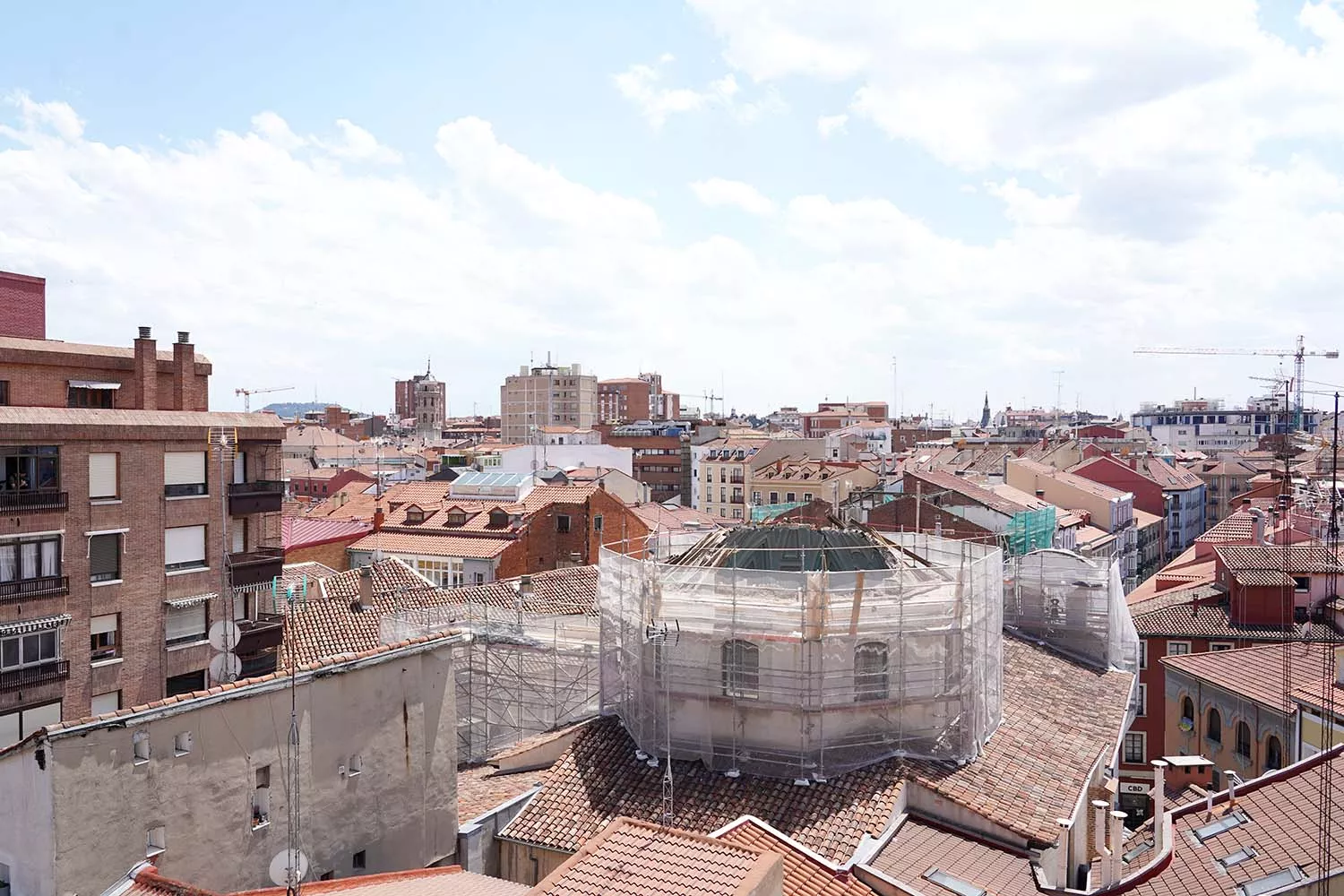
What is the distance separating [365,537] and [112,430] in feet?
77.9

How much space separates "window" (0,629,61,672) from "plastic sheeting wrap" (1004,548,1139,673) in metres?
22.9

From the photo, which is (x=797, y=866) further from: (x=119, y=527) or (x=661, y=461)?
(x=661, y=461)

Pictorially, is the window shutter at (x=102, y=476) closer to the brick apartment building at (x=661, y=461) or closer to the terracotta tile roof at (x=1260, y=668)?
the terracotta tile roof at (x=1260, y=668)

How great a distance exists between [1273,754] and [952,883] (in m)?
15.4

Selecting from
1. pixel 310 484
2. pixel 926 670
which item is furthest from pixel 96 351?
pixel 310 484

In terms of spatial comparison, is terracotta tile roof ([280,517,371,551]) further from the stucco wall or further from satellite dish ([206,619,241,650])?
the stucco wall

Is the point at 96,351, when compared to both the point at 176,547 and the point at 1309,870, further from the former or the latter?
the point at 1309,870

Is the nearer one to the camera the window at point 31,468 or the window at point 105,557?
the window at point 31,468

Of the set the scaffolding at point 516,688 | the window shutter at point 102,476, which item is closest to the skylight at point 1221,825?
the scaffolding at point 516,688

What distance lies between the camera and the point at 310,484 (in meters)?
86.4

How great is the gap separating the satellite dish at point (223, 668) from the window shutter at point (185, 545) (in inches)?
79.3

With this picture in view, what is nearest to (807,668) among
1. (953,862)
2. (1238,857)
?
(953,862)

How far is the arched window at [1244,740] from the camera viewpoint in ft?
89.8

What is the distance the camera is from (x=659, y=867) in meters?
10.2
